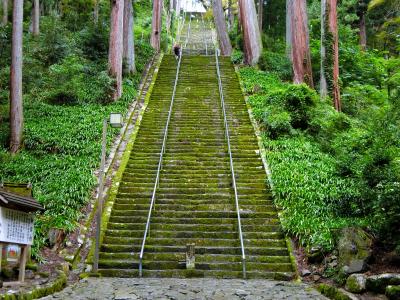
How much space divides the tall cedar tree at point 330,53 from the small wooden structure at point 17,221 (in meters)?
12.8

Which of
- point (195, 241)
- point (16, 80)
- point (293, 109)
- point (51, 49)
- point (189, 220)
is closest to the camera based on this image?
point (195, 241)

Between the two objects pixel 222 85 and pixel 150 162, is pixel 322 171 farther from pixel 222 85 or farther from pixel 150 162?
pixel 222 85

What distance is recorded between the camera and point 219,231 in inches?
418

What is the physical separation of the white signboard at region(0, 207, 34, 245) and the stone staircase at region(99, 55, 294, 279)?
183cm

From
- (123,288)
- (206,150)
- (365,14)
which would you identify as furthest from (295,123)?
(365,14)

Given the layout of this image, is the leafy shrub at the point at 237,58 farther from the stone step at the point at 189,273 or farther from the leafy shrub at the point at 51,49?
the stone step at the point at 189,273

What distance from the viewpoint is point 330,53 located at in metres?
17.7

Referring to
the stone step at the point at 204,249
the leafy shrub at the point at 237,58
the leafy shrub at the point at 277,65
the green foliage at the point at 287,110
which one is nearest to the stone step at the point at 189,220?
the stone step at the point at 204,249

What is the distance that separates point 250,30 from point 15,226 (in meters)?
19.0

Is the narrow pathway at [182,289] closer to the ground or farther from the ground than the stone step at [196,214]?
closer to the ground

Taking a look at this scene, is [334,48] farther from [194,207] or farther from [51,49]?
[51,49]

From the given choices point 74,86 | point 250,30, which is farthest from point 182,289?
point 250,30

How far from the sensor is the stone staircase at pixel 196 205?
30.7 feet

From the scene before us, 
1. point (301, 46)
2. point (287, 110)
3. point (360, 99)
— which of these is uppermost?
point (301, 46)
